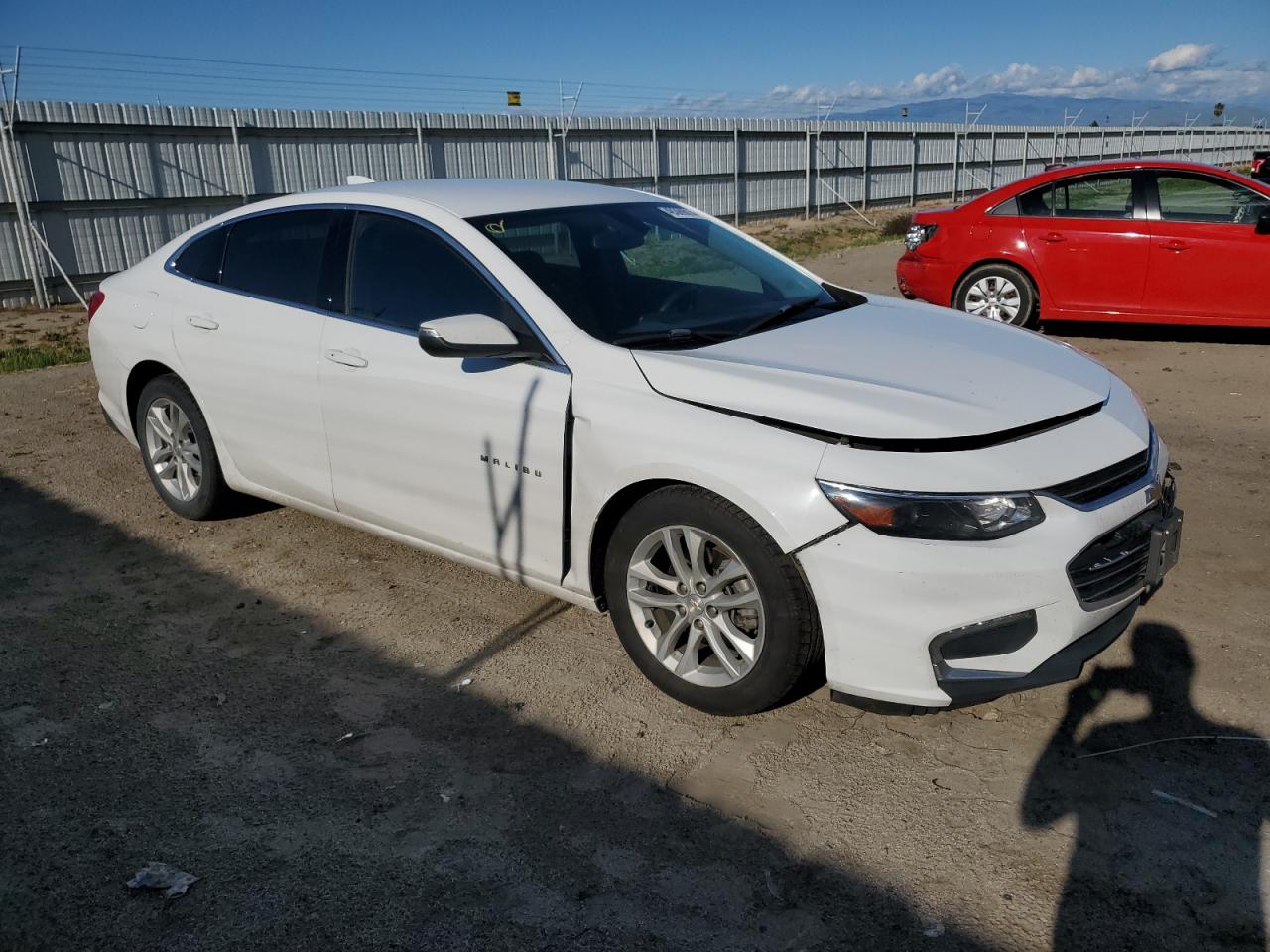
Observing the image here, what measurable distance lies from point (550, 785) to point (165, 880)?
1.06m

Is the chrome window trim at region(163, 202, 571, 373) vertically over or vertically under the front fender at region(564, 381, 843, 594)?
over

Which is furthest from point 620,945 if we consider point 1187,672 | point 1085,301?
point 1085,301

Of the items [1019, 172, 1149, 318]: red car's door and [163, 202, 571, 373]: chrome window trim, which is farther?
[1019, 172, 1149, 318]: red car's door

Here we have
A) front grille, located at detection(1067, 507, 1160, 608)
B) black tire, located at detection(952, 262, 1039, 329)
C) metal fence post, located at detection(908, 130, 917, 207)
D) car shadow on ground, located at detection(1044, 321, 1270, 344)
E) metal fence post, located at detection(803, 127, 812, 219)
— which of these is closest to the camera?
front grille, located at detection(1067, 507, 1160, 608)

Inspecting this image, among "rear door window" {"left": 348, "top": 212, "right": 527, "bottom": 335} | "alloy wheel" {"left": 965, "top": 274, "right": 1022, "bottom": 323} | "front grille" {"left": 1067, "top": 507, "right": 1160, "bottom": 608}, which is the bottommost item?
"alloy wheel" {"left": 965, "top": 274, "right": 1022, "bottom": 323}

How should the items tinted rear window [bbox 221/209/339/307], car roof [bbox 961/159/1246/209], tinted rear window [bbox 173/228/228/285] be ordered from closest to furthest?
1. tinted rear window [bbox 221/209/339/307]
2. tinted rear window [bbox 173/228/228/285]
3. car roof [bbox 961/159/1246/209]

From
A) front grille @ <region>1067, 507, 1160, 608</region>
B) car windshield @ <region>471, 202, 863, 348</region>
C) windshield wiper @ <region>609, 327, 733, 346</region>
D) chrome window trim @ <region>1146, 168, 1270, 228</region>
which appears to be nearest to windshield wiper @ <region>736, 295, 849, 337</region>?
car windshield @ <region>471, 202, 863, 348</region>

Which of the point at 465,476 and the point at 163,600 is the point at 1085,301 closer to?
the point at 465,476

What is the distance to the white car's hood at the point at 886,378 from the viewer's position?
3156 millimetres

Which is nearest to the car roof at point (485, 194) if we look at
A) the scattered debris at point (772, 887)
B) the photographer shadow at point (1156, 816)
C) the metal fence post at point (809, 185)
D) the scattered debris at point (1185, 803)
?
the scattered debris at point (772, 887)

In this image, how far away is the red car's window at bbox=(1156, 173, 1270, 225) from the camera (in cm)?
855

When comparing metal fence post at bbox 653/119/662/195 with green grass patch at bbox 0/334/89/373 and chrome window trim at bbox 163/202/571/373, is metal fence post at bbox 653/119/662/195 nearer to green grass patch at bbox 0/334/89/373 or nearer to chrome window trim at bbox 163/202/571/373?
green grass patch at bbox 0/334/89/373

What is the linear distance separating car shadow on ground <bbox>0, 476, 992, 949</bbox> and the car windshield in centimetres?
136

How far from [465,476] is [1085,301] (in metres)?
7.02
